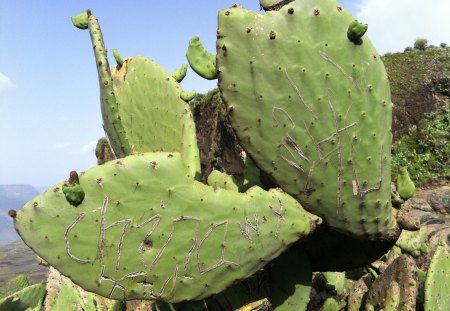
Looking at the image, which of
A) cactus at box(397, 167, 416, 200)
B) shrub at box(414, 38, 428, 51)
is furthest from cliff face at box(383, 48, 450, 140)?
cactus at box(397, 167, 416, 200)

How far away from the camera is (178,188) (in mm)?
1670

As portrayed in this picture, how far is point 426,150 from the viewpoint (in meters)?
13.3

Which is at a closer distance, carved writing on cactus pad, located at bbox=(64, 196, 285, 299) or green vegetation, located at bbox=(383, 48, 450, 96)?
carved writing on cactus pad, located at bbox=(64, 196, 285, 299)

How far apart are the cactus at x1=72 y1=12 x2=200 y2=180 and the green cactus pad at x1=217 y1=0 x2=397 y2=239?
661mm

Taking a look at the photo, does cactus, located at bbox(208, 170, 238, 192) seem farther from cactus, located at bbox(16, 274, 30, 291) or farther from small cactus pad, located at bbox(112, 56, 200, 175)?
cactus, located at bbox(16, 274, 30, 291)

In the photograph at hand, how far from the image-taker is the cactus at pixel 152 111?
2488 mm

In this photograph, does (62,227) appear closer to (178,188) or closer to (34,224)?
(34,224)

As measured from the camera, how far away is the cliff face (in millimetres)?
13797

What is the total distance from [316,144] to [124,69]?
4.70 feet

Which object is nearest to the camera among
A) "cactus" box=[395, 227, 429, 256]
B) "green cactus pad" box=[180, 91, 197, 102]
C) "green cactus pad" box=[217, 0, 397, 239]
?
"green cactus pad" box=[217, 0, 397, 239]

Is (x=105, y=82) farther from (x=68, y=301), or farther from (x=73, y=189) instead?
(x=68, y=301)

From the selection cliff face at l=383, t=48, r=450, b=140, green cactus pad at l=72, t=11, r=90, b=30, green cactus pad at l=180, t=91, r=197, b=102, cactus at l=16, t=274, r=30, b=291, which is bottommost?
cactus at l=16, t=274, r=30, b=291

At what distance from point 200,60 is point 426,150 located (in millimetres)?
12582

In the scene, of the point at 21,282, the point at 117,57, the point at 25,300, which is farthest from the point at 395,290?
the point at 21,282
